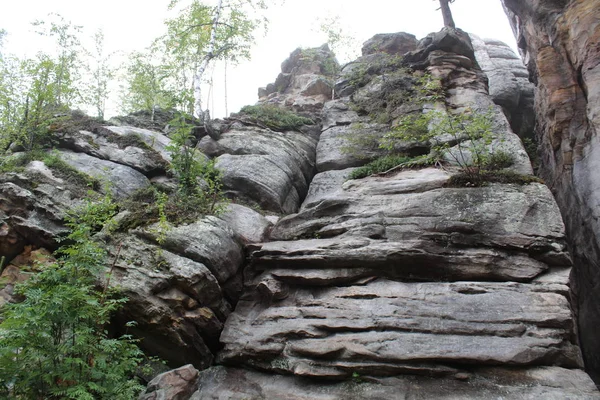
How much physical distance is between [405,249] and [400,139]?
675cm

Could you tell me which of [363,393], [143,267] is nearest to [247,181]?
[143,267]

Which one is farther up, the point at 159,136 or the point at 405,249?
the point at 159,136

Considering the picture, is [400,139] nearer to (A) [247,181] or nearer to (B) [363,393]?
(A) [247,181]

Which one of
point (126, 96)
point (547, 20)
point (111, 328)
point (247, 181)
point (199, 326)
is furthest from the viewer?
point (126, 96)

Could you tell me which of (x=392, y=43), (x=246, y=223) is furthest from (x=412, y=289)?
(x=392, y=43)

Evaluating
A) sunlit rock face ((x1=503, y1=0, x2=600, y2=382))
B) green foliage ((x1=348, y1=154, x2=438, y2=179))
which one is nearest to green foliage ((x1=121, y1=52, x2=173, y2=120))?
green foliage ((x1=348, y1=154, x2=438, y2=179))

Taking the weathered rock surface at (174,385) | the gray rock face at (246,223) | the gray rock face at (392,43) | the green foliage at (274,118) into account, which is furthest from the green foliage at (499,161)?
the gray rock face at (392,43)

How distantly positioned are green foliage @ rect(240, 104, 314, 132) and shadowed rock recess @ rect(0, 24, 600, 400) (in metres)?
4.64

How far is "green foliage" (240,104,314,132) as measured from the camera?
17.2 meters

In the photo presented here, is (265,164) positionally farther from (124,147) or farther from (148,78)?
(148,78)

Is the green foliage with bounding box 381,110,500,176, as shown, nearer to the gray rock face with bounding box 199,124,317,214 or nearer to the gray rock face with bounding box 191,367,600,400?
the gray rock face with bounding box 199,124,317,214

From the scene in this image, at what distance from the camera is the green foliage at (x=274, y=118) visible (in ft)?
56.3

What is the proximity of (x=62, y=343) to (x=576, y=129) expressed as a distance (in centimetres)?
1480

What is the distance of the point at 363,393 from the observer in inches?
275
